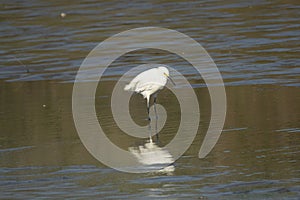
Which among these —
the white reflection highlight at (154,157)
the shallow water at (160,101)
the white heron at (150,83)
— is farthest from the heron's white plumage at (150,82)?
the white reflection highlight at (154,157)

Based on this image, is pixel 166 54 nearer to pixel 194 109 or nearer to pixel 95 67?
pixel 95 67

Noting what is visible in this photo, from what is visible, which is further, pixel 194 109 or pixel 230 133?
pixel 194 109

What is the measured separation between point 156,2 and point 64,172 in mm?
14114

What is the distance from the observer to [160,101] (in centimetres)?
1171

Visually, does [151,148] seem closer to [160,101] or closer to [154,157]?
[154,157]

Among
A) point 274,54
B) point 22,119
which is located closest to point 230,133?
point 22,119

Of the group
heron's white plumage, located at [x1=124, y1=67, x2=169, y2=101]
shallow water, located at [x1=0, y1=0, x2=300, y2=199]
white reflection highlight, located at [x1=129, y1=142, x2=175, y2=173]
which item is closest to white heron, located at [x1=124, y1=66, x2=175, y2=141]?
heron's white plumage, located at [x1=124, y1=67, x2=169, y2=101]

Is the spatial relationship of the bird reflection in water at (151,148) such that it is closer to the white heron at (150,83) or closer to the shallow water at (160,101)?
the white heron at (150,83)

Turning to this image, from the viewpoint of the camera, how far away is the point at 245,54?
579 inches

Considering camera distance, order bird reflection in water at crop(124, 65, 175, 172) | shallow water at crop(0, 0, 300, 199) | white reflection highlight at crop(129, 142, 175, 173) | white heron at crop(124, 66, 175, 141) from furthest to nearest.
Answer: white heron at crop(124, 66, 175, 141) < bird reflection in water at crop(124, 65, 175, 172) < white reflection highlight at crop(129, 142, 175, 173) < shallow water at crop(0, 0, 300, 199)

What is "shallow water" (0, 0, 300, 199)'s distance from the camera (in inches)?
300

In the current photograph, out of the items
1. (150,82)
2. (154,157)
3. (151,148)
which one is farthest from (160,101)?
(154,157)

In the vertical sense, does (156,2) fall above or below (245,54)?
above

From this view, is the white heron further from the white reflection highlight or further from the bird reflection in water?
the white reflection highlight
